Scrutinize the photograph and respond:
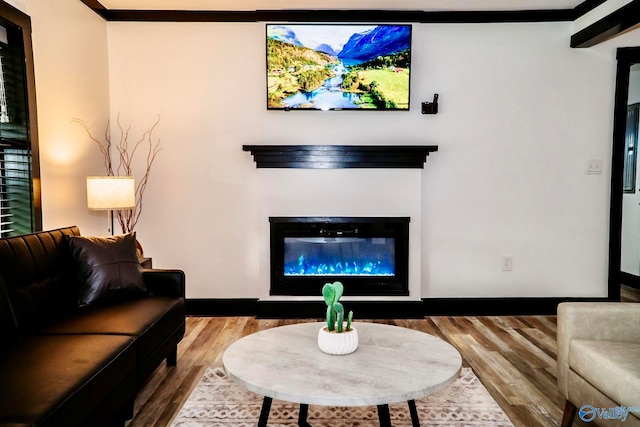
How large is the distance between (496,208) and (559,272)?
0.83m

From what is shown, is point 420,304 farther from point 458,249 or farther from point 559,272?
point 559,272

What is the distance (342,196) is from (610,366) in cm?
244

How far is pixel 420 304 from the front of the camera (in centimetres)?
388

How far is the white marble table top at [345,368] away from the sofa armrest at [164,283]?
967mm

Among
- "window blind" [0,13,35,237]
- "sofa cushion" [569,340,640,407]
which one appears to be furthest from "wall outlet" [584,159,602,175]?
"window blind" [0,13,35,237]

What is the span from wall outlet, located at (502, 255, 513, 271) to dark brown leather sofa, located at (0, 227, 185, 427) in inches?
111

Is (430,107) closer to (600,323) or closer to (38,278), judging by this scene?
(600,323)

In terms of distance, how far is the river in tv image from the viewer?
388cm

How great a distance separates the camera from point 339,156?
384 cm

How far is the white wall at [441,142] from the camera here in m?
3.93

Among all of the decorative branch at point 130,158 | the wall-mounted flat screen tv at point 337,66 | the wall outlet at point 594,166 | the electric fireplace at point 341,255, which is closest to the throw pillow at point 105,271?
the decorative branch at point 130,158

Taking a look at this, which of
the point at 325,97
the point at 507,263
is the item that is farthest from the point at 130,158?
the point at 507,263

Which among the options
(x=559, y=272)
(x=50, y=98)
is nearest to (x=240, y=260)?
(x=50, y=98)

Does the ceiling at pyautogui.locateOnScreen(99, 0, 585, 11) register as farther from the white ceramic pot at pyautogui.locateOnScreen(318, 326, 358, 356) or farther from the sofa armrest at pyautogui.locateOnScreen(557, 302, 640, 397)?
the white ceramic pot at pyautogui.locateOnScreen(318, 326, 358, 356)
